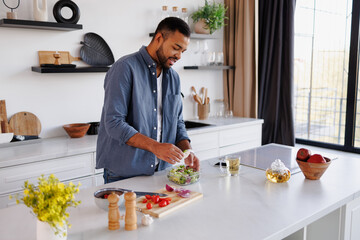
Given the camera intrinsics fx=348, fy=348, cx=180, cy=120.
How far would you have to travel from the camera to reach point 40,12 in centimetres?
284

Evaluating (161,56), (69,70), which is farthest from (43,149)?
(161,56)

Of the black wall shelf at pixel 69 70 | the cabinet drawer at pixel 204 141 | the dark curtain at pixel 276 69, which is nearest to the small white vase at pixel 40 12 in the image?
the black wall shelf at pixel 69 70

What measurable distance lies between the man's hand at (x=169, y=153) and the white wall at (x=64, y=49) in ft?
5.78

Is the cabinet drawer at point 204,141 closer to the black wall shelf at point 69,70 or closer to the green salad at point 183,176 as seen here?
the black wall shelf at point 69,70

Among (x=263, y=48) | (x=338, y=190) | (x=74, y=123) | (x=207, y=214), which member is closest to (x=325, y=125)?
(x=263, y=48)

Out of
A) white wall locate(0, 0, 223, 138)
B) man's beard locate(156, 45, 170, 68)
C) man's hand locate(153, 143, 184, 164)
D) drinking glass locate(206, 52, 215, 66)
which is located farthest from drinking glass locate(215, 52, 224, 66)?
man's hand locate(153, 143, 184, 164)

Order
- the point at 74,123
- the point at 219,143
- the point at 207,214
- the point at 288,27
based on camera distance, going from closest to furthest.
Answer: the point at 207,214 < the point at 74,123 < the point at 219,143 < the point at 288,27

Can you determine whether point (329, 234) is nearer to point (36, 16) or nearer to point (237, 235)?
point (237, 235)

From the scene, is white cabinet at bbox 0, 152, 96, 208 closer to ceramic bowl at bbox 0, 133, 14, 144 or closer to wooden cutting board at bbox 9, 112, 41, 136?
ceramic bowl at bbox 0, 133, 14, 144

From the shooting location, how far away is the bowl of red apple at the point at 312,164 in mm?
1830

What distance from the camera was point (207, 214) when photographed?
1418 millimetres

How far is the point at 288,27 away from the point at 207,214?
3.14 meters

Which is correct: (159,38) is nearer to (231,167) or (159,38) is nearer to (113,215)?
(231,167)

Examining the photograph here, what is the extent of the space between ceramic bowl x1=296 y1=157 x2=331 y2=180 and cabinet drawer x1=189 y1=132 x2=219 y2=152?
1.61 metres
